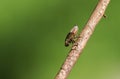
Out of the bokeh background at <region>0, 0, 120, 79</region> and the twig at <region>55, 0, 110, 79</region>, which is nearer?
the twig at <region>55, 0, 110, 79</region>

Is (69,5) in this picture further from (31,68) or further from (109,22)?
(31,68)

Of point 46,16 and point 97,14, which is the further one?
point 46,16

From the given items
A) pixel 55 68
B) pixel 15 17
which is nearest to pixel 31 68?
pixel 55 68

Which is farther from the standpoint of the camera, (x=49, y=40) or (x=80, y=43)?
(x=49, y=40)
